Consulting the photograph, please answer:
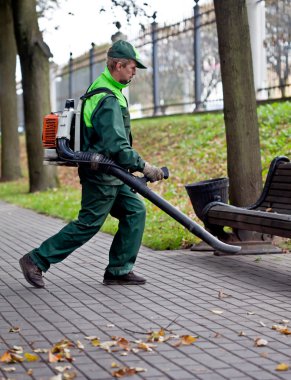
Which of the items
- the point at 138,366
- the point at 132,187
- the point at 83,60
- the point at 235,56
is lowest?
the point at 138,366

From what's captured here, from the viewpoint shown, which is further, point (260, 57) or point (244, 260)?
point (260, 57)

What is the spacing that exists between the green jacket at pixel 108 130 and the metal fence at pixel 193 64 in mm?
11266

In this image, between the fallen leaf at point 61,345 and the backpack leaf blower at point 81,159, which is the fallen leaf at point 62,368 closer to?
the fallen leaf at point 61,345

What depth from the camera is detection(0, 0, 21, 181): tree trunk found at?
25.5 metres

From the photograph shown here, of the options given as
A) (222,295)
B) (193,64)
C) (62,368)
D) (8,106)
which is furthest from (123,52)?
(8,106)

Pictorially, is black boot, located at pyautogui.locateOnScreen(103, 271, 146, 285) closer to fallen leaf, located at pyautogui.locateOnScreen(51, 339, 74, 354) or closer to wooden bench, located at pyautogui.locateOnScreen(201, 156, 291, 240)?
wooden bench, located at pyautogui.locateOnScreen(201, 156, 291, 240)

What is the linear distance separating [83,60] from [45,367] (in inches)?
1251

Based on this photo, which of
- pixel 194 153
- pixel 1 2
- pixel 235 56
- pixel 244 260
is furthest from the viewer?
pixel 1 2

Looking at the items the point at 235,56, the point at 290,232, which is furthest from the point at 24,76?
the point at 290,232

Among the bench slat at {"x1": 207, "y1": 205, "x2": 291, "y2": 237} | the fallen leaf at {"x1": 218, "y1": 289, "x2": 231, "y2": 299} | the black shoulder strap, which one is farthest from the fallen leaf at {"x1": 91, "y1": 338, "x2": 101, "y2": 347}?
the bench slat at {"x1": 207, "y1": 205, "x2": 291, "y2": 237}

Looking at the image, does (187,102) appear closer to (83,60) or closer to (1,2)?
(1,2)

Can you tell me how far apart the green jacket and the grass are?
3.07 meters

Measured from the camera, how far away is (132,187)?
7.84 metres

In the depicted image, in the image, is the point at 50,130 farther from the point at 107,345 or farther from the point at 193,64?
the point at 193,64
